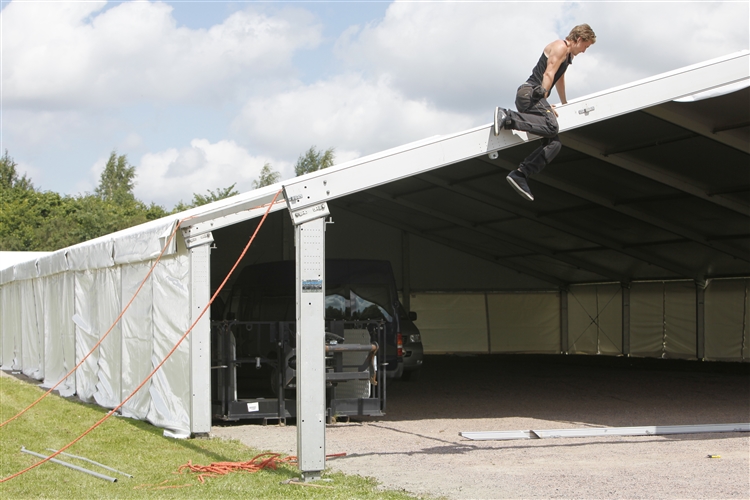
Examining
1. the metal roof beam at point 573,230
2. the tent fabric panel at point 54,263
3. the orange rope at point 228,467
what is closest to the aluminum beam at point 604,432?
the orange rope at point 228,467

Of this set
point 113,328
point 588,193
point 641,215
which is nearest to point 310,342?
point 113,328

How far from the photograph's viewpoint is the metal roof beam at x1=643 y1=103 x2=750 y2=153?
11.5 m

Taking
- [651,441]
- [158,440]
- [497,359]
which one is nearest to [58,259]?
[158,440]

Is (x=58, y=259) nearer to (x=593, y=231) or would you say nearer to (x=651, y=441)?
(x=651, y=441)

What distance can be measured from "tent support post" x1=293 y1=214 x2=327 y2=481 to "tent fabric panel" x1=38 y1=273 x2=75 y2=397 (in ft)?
28.3

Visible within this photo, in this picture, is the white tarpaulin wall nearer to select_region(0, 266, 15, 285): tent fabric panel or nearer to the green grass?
select_region(0, 266, 15, 285): tent fabric panel

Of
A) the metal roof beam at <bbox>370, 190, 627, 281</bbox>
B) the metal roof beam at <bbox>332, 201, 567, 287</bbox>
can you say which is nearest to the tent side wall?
the metal roof beam at <bbox>370, 190, 627, 281</bbox>

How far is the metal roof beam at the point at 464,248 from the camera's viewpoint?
2398 cm

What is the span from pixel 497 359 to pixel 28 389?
43.8 ft

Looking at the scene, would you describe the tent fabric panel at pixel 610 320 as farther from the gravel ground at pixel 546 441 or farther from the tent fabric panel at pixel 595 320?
the gravel ground at pixel 546 441

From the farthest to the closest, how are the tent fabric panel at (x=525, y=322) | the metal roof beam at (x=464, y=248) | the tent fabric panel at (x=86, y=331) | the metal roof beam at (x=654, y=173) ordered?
1. the tent fabric panel at (x=525, y=322)
2. the metal roof beam at (x=464, y=248)
3. the metal roof beam at (x=654, y=173)
4. the tent fabric panel at (x=86, y=331)

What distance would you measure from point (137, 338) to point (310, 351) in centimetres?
499

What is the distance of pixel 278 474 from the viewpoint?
714 centimetres

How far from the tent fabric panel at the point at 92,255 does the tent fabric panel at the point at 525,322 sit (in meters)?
14.9
